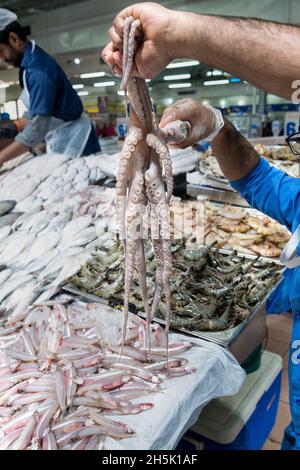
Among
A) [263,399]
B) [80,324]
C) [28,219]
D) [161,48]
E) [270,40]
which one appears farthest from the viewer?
[28,219]

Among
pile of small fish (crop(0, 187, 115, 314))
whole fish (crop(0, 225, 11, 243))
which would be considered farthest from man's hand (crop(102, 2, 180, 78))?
whole fish (crop(0, 225, 11, 243))

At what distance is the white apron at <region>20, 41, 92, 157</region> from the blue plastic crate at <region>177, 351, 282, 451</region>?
3.00m

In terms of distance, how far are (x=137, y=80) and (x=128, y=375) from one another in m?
1.14

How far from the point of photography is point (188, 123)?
1.25 metres

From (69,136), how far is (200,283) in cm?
272

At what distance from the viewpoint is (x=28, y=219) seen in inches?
111

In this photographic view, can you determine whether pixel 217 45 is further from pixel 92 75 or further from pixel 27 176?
pixel 92 75

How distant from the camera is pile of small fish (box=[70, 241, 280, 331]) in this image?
73.9 inches

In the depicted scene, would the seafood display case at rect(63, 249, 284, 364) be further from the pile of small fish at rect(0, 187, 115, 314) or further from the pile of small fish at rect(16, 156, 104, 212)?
the pile of small fish at rect(16, 156, 104, 212)

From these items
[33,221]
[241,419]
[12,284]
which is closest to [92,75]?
[33,221]

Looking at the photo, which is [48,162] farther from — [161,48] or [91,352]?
[161,48]

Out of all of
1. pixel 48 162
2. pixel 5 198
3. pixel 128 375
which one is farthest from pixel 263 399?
pixel 48 162

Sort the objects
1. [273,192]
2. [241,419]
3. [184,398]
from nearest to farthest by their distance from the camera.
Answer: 1. [184,398]
2. [273,192]
3. [241,419]

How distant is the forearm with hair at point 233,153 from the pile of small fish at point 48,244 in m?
1.09
